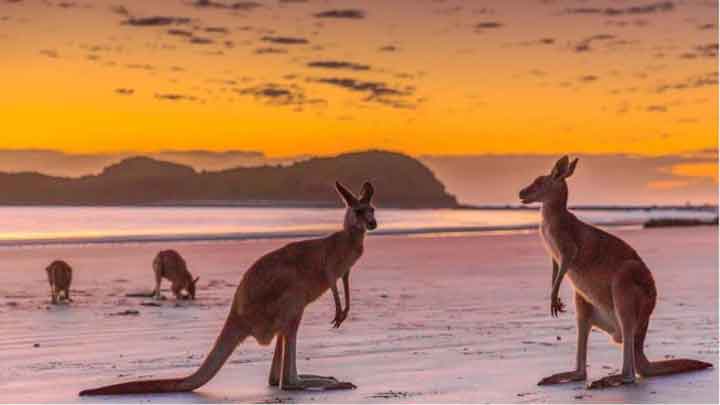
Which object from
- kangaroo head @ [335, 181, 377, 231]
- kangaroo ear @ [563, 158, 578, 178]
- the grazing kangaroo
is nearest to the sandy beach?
the grazing kangaroo

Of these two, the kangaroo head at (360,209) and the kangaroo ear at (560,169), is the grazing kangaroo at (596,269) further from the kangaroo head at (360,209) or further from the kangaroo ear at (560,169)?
the kangaroo head at (360,209)

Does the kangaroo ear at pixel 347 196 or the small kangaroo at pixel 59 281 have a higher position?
the kangaroo ear at pixel 347 196

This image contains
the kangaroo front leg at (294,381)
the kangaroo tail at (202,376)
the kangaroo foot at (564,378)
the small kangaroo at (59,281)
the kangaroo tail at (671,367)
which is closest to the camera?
the kangaroo tail at (202,376)

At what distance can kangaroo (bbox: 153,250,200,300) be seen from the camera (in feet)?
42.1

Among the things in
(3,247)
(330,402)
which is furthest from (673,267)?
(3,247)

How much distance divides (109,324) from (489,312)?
4072 mm

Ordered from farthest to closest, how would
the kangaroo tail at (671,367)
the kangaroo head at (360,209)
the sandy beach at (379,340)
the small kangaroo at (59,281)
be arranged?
the small kangaroo at (59,281)
the kangaroo tail at (671,367)
the sandy beach at (379,340)
the kangaroo head at (360,209)

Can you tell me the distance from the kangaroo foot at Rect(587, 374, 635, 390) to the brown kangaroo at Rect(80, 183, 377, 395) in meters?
1.73

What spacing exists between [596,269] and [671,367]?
1.08m

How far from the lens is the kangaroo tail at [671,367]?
7.12 metres

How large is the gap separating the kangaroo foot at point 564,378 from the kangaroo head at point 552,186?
119cm

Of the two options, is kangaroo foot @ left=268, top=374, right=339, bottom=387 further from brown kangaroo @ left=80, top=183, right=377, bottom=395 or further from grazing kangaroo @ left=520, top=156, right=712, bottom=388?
grazing kangaroo @ left=520, top=156, right=712, bottom=388

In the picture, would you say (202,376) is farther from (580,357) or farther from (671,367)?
(671,367)

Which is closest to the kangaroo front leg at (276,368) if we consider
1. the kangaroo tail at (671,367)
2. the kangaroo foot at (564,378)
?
the kangaroo foot at (564,378)
